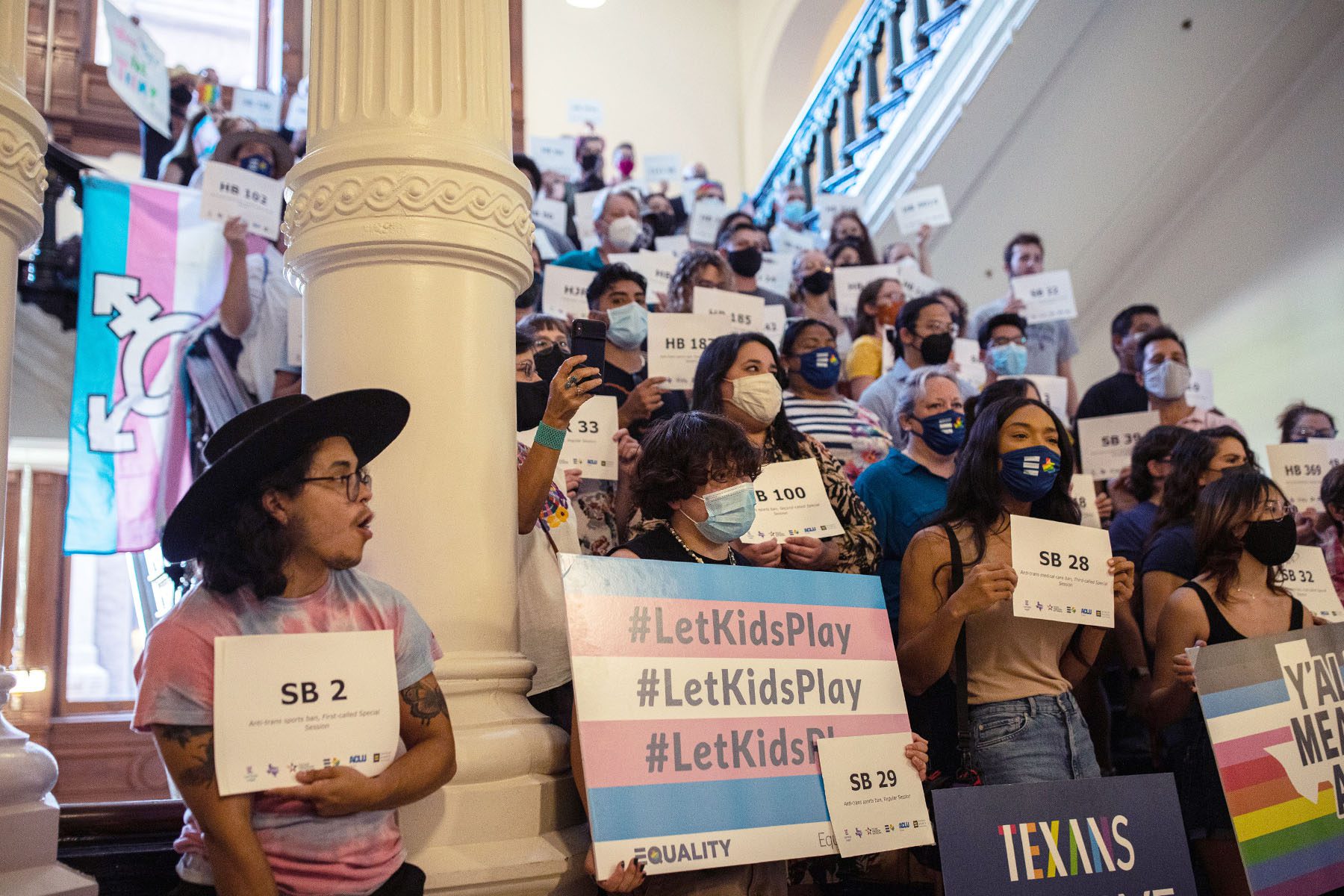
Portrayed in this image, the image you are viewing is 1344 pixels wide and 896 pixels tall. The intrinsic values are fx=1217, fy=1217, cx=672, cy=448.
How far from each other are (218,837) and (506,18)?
199cm

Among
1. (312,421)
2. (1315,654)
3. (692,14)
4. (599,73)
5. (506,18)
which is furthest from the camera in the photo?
(692,14)

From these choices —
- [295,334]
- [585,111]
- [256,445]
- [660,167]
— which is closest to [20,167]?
[256,445]

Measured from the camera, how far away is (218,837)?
1894mm

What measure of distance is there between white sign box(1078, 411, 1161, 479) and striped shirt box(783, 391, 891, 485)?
135cm

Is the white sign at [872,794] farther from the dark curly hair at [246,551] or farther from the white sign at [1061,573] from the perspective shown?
the dark curly hair at [246,551]

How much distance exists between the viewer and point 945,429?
3.88 meters

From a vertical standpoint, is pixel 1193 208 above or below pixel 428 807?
above

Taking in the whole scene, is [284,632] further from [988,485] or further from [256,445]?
[988,485]

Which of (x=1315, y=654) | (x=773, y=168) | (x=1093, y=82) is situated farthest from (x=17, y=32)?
(x=773, y=168)

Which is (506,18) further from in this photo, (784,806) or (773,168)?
(773,168)

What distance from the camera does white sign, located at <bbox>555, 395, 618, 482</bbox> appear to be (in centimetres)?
373

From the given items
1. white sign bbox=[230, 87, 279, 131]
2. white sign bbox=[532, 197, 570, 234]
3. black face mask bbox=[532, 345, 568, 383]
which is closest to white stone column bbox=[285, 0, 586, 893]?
black face mask bbox=[532, 345, 568, 383]

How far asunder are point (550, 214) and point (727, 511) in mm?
4795

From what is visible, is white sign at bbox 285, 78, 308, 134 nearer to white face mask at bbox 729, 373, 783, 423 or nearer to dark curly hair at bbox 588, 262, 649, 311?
dark curly hair at bbox 588, 262, 649, 311
